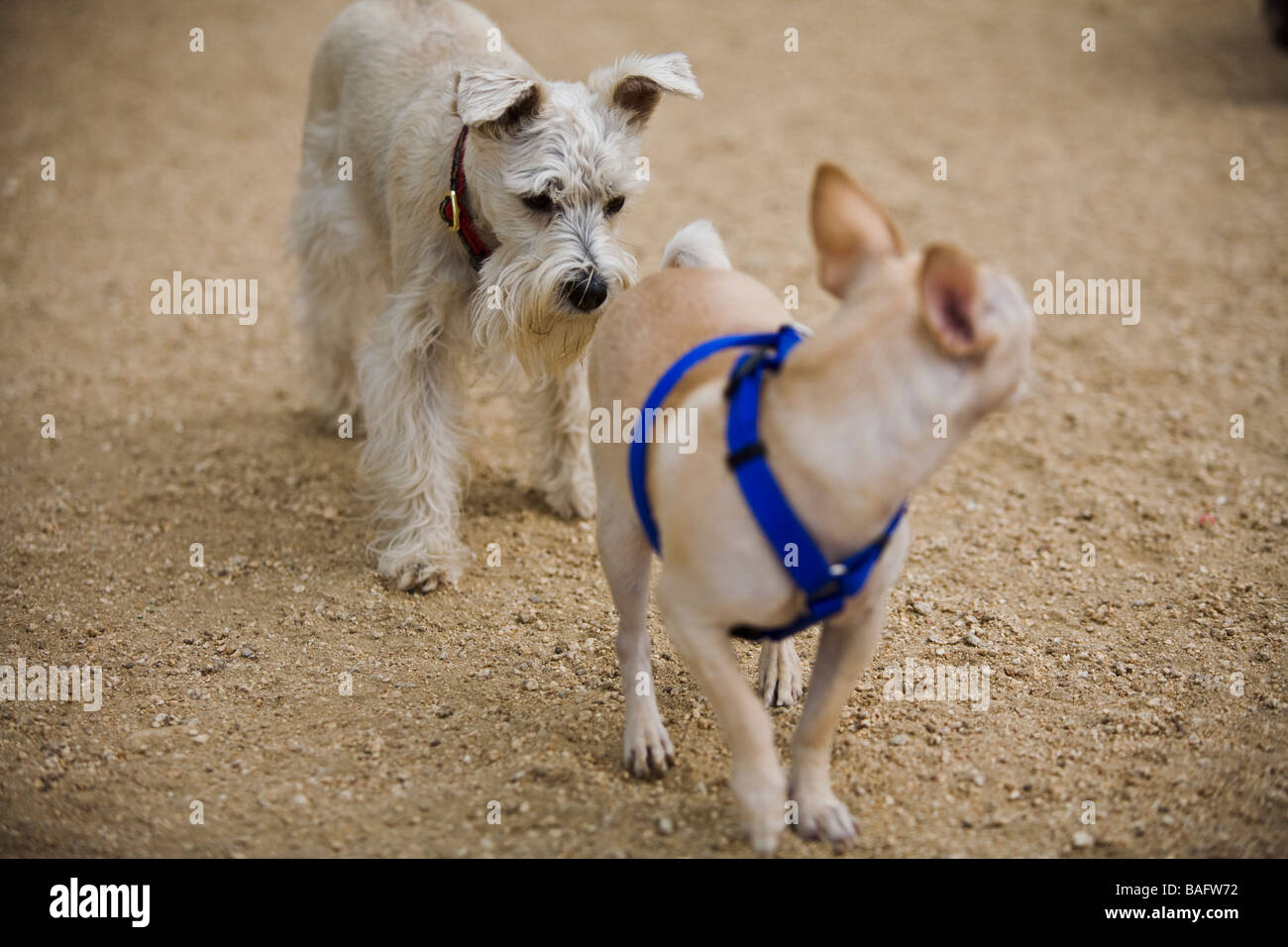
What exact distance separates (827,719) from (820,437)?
1046mm

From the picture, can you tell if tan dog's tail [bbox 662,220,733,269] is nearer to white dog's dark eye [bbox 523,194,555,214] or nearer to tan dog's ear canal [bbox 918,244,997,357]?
white dog's dark eye [bbox 523,194,555,214]

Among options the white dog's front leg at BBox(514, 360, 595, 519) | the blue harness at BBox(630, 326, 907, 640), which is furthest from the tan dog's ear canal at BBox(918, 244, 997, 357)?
the white dog's front leg at BBox(514, 360, 595, 519)

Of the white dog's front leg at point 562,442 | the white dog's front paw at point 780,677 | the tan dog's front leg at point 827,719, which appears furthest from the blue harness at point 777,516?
the white dog's front leg at point 562,442

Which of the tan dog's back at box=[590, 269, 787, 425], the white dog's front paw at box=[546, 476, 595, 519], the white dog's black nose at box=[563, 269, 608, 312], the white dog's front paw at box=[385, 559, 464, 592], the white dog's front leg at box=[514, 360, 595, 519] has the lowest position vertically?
the white dog's front paw at box=[385, 559, 464, 592]

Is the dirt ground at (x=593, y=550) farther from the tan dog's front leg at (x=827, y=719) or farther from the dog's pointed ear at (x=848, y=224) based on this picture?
the dog's pointed ear at (x=848, y=224)

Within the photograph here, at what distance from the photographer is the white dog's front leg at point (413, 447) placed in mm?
5152

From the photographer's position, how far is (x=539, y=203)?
467cm

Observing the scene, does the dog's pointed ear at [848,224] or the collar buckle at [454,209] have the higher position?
the collar buckle at [454,209]

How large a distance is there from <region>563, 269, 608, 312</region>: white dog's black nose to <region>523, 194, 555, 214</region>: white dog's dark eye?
0.35m

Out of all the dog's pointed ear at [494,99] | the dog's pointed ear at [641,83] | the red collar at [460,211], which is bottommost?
the red collar at [460,211]

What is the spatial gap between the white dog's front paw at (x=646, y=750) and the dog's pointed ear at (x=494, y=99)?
251 cm

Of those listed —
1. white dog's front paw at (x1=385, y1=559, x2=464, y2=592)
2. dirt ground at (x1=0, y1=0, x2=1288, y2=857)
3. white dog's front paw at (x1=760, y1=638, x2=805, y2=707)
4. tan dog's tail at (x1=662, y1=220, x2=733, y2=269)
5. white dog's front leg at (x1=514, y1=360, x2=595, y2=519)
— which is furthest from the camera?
white dog's front leg at (x1=514, y1=360, x2=595, y2=519)

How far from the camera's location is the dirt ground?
149 inches
